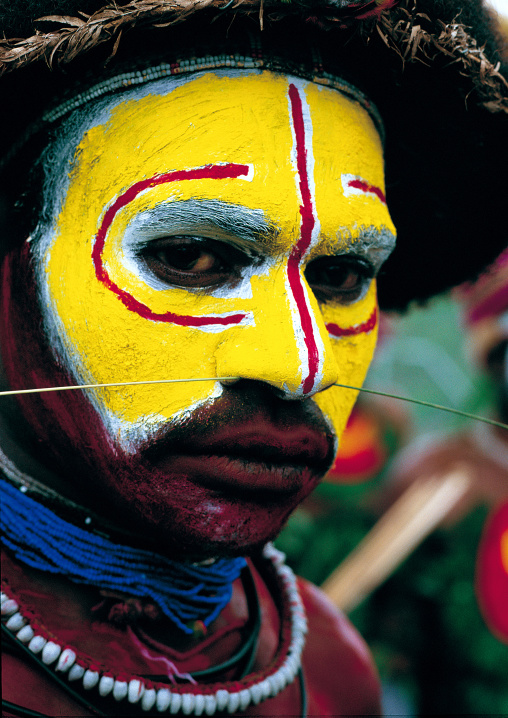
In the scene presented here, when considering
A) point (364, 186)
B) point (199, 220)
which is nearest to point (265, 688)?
point (199, 220)

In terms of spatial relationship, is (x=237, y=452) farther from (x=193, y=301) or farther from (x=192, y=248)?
(x=192, y=248)

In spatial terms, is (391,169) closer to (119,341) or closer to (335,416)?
(335,416)

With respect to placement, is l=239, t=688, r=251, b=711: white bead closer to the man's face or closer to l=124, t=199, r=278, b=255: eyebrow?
the man's face

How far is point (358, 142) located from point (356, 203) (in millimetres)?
164

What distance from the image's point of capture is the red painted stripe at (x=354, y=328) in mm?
1605

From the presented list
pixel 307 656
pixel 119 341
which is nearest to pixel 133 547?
pixel 119 341

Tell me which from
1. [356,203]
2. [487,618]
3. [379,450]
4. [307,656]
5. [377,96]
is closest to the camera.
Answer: [356,203]

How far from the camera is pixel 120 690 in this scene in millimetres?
1405

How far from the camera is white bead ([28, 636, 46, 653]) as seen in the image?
1.37 metres

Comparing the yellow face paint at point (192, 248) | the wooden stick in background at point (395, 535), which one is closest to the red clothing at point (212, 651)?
the yellow face paint at point (192, 248)

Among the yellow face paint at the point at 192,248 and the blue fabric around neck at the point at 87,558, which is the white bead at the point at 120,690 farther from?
the yellow face paint at the point at 192,248

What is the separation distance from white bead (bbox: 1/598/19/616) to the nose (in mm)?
627

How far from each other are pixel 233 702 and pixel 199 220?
3.47 ft

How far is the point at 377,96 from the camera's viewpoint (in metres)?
1.71
